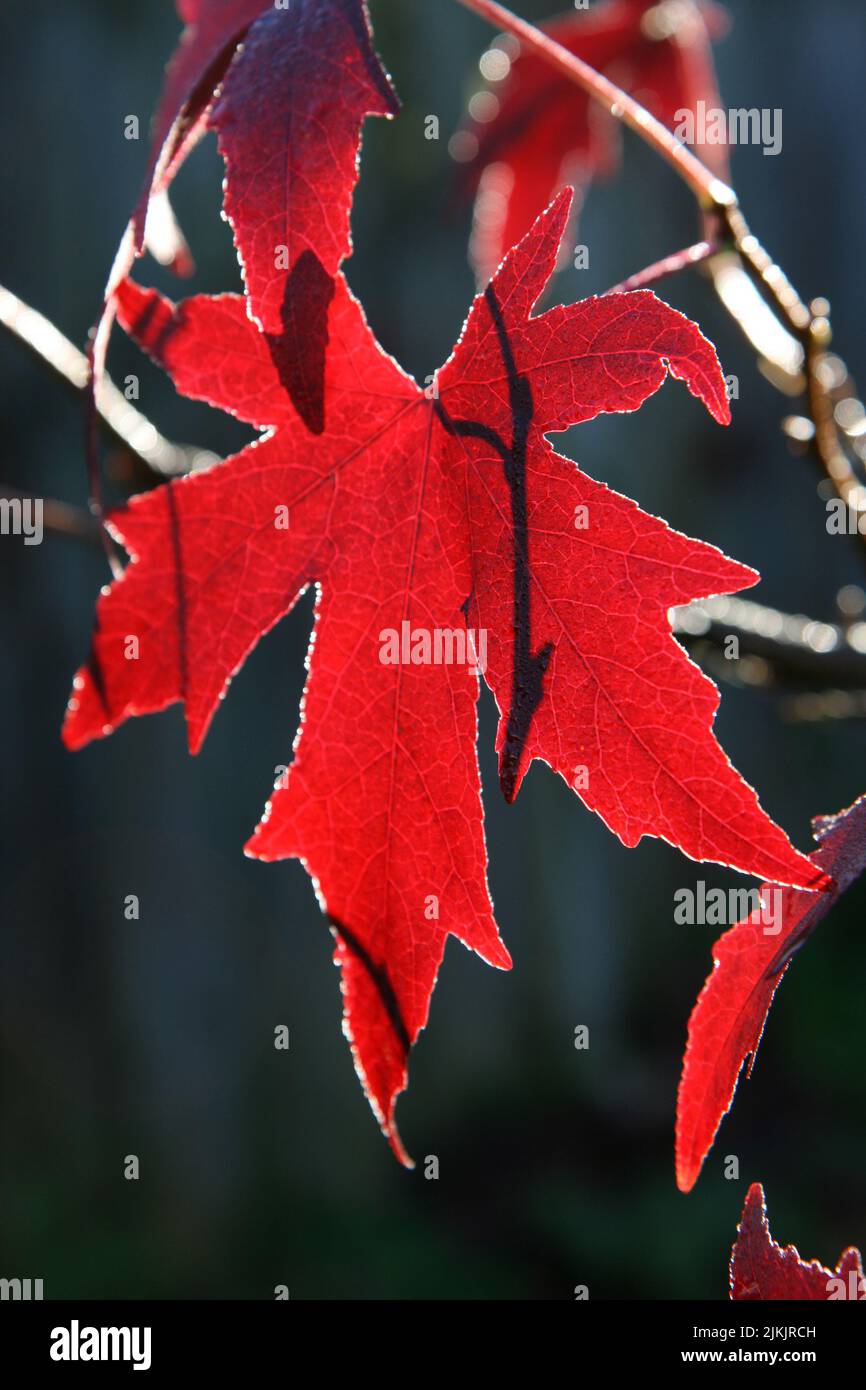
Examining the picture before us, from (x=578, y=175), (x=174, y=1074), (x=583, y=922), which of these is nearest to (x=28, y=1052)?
(x=174, y=1074)

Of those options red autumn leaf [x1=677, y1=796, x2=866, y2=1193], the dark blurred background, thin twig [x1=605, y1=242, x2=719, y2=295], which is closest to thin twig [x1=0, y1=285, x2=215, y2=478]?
thin twig [x1=605, y1=242, x2=719, y2=295]

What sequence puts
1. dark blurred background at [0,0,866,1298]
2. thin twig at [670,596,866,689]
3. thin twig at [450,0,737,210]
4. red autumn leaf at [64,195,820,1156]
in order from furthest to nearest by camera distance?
dark blurred background at [0,0,866,1298]
thin twig at [670,596,866,689]
thin twig at [450,0,737,210]
red autumn leaf at [64,195,820,1156]

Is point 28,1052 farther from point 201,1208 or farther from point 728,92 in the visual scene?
point 728,92

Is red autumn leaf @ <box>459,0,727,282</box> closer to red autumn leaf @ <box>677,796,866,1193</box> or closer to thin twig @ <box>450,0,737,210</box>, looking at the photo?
thin twig @ <box>450,0,737,210</box>

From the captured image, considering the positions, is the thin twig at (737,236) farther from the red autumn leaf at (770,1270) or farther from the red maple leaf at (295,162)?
the red autumn leaf at (770,1270)

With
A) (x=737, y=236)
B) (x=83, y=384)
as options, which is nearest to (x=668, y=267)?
(x=737, y=236)

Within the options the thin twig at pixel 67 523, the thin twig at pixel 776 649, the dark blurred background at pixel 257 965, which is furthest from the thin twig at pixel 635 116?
the dark blurred background at pixel 257 965
